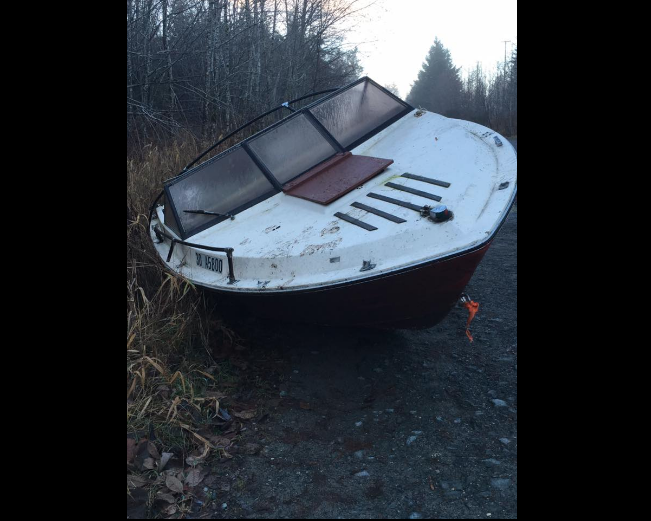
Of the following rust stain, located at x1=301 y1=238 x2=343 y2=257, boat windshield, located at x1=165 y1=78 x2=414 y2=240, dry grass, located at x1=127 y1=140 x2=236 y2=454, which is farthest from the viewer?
boat windshield, located at x1=165 y1=78 x2=414 y2=240

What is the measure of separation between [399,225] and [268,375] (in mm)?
1494

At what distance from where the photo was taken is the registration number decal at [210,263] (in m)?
3.60

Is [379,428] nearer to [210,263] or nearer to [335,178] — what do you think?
[210,263]

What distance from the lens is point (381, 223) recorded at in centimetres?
323

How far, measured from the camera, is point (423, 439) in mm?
2953

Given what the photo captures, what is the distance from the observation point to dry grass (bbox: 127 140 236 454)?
2920mm

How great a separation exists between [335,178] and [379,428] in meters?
1.94

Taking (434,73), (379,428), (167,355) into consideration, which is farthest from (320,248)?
(434,73)

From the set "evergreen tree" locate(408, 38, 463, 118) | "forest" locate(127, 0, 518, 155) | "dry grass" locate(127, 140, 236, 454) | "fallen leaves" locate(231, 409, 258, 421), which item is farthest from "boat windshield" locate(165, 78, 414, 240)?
"evergreen tree" locate(408, 38, 463, 118)

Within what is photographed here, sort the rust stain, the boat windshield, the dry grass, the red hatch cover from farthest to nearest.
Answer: the boat windshield
the red hatch cover
the rust stain
the dry grass

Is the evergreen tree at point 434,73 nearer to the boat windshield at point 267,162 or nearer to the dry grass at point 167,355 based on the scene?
the boat windshield at point 267,162

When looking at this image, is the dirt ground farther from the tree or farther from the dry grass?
the tree
